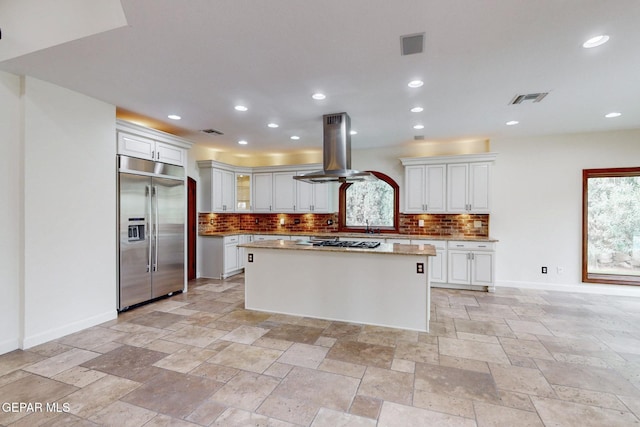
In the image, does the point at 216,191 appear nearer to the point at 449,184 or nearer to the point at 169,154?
the point at 169,154

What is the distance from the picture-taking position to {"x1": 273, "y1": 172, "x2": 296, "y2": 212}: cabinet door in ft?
21.8

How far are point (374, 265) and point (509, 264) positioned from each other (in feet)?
11.2

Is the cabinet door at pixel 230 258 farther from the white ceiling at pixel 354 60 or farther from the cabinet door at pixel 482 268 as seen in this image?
the cabinet door at pixel 482 268

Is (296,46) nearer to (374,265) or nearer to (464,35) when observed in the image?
(464,35)

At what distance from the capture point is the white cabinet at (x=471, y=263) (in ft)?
16.8

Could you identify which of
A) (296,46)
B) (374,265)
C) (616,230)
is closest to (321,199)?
(374,265)

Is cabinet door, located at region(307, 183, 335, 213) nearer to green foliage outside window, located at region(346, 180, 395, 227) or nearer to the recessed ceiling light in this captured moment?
green foliage outside window, located at region(346, 180, 395, 227)

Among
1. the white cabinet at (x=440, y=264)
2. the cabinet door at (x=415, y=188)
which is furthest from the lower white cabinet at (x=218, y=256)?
the white cabinet at (x=440, y=264)

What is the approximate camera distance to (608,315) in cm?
394

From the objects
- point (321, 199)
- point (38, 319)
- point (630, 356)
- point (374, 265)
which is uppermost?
point (321, 199)

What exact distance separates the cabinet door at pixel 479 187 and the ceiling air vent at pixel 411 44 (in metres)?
3.61


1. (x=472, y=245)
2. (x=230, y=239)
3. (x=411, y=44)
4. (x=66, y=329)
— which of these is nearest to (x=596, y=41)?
(x=411, y=44)

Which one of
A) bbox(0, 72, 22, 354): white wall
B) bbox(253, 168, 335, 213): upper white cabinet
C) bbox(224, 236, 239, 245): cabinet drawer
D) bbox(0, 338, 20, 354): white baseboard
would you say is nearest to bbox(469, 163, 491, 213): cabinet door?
bbox(253, 168, 335, 213): upper white cabinet

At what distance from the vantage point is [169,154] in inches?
183
